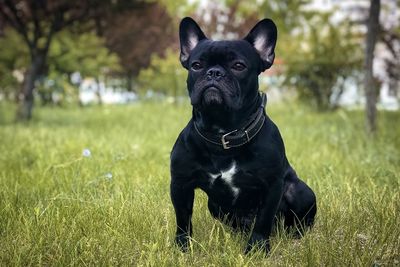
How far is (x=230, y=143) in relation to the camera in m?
2.47

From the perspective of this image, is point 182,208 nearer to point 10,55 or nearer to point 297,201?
point 297,201

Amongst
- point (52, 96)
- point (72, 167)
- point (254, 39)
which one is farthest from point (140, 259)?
point (52, 96)

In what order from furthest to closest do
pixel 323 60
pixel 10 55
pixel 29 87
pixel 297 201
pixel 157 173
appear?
pixel 323 60 → pixel 10 55 → pixel 29 87 → pixel 157 173 → pixel 297 201

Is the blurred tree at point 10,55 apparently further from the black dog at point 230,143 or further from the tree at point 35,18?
the black dog at point 230,143

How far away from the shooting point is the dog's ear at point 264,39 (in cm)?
268

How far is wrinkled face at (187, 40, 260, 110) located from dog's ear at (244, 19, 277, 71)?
4.0 inches

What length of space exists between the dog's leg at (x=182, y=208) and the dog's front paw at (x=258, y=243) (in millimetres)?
314

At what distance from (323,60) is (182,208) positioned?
33.4 feet

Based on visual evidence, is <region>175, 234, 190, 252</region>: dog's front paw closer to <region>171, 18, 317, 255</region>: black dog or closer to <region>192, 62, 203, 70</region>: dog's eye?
<region>171, 18, 317, 255</region>: black dog

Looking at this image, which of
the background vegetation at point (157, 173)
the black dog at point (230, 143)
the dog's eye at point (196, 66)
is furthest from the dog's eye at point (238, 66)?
the background vegetation at point (157, 173)

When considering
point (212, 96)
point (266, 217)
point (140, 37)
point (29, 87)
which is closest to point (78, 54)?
point (29, 87)

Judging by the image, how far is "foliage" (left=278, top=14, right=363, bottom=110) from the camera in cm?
1227

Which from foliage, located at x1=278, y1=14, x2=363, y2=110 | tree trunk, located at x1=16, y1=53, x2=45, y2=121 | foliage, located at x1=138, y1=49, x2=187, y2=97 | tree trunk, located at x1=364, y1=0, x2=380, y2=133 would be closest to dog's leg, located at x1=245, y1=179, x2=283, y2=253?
tree trunk, located at x1=364, y1=0, x2=380, y2=133

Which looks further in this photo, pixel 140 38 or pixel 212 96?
pixel 140 38
